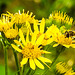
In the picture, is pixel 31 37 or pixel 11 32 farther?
pixel 31 37

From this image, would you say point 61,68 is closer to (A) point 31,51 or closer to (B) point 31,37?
(A) point 31,51

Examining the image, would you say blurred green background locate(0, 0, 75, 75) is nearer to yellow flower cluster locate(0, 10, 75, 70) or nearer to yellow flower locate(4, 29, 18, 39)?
yellow flower cluster locate(0, 10, 75, 70)

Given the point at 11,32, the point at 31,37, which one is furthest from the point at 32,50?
the point at 11,32

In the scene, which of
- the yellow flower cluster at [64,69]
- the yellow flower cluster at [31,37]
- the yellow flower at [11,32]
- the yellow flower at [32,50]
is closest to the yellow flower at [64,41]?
the yellow flower cluster at [31,37]

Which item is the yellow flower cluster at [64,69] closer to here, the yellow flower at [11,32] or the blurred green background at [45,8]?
the yellow flower at [11,32]

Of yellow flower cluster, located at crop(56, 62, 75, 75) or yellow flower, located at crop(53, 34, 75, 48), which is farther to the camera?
yellow flower cluster, located at crop(56, 62, 75, 75)

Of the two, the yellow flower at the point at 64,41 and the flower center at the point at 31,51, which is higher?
the yellow flower at the point at 64,41

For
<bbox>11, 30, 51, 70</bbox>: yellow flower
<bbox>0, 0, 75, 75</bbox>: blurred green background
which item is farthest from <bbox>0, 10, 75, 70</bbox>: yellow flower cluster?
<bbox>0, 0, 75, 75</bbox>: blurred green background

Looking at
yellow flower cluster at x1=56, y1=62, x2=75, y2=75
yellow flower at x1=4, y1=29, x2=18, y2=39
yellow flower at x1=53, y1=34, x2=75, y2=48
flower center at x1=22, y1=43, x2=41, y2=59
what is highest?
yellow flower at x1=4, y1=29, x2=18, y2=39

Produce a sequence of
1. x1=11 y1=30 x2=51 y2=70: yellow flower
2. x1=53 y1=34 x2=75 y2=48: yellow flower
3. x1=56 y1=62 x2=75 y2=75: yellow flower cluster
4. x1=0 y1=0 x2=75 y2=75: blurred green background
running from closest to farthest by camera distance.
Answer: x1=11 y1=30 x2=51 y2=70: yellow flower → x1=53 y1=34 x2=75 y2=48: yellow flower → x1=56 y1=62 x2=75 y2=75: yellow flower cluster → x1=0 y1=0 x2=75 y2=75: blurred green background

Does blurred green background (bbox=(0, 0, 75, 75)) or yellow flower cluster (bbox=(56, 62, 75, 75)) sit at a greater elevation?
blurred green background (bbox=(0, 0, 75, 75))

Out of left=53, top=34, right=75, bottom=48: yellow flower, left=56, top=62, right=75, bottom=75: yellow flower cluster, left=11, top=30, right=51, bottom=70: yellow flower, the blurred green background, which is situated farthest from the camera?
the blurred green background
